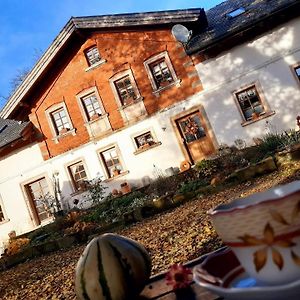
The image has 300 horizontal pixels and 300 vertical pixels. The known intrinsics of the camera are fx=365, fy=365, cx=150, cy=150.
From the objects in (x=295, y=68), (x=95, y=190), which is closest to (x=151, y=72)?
(x=95, y=190)

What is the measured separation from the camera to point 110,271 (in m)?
1.32

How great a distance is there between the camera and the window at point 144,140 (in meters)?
16.8

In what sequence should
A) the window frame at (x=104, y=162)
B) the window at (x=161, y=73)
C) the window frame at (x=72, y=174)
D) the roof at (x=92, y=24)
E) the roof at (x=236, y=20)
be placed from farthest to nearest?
the window frame at (x=72, y=174)
the window frame at (x=104, y=162)
the window at (x=161, y=73)
the roof at (x=92, y=24)
the roof at (x=236, y=20)

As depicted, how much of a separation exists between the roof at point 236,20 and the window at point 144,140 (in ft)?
13.6

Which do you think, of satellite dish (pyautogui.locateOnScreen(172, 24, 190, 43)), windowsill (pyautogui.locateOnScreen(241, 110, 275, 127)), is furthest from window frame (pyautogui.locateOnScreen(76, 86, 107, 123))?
windowsill (pyautogui.locateOnScreen(241, 110, 275, 127))

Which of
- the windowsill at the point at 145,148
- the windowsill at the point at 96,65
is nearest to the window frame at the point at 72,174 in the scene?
the windowsill at the point at 145,148

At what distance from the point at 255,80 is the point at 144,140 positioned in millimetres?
5567

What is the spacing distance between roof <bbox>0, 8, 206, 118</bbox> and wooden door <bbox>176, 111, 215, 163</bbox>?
429 centimetres

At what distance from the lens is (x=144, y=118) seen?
55.4 feet

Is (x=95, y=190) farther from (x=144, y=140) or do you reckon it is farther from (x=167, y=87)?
(x=167, y=87)

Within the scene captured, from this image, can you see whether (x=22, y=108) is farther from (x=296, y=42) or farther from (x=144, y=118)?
(x=296, y=42)

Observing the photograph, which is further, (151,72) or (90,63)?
(90,63)

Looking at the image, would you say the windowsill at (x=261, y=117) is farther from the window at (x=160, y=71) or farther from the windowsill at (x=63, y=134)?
the windowsill at (x=63, y=134)

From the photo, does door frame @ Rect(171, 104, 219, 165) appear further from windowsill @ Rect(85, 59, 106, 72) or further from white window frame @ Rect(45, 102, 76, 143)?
white window frame @ Rect(45, 102, 76, 143)
